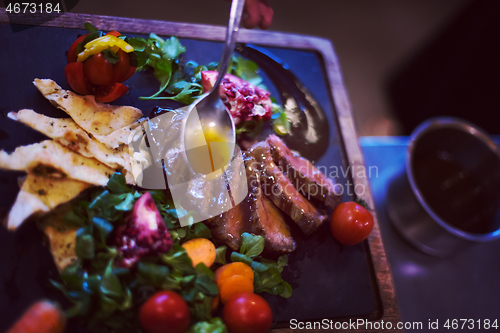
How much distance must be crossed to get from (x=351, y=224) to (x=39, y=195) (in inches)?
58.2

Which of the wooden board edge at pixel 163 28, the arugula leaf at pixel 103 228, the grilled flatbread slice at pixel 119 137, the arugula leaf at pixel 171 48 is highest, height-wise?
the wooden board edge at pixel 163 28

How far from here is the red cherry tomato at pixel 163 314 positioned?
48.7 inches

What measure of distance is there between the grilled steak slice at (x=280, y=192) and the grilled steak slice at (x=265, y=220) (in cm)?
4

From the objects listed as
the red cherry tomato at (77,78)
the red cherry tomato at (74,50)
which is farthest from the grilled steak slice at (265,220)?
the red cherry tomato at (74,50)

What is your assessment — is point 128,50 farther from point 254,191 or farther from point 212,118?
point 254,191

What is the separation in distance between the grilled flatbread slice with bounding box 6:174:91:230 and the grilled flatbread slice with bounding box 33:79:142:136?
0.30 metres

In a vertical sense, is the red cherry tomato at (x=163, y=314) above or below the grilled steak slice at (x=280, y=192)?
below

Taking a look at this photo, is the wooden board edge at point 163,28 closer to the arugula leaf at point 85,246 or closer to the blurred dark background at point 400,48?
the blurred dark background at point 400,48

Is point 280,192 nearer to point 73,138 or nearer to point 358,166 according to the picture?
point 358,166

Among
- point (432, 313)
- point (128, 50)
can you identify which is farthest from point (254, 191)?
point (432, 313)

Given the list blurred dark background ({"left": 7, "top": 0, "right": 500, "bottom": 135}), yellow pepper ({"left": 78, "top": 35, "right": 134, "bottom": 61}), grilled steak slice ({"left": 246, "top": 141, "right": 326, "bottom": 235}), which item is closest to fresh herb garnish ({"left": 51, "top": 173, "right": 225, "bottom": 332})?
grilled steak slice ({"left": 246, "top": 141, "right": 326, "bottom": 235})

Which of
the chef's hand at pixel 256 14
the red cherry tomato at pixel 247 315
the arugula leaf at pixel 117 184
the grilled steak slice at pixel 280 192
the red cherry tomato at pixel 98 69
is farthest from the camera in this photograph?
the chef's hand at pixel 256 14

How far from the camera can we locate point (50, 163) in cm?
143

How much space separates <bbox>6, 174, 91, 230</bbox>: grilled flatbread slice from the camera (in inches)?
54.0
